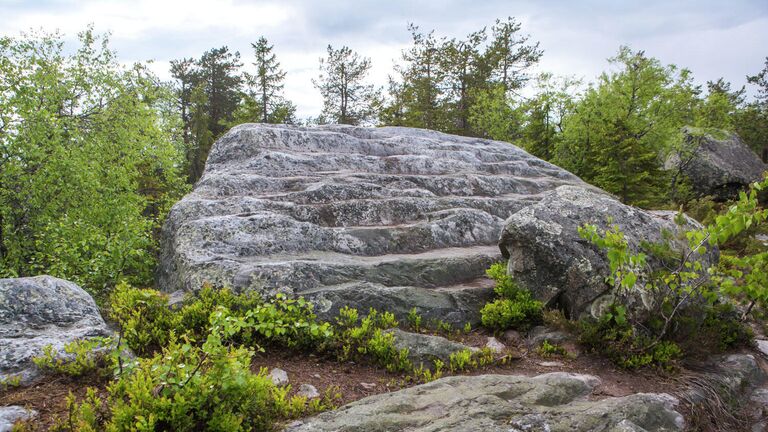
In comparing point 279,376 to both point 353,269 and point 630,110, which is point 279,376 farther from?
point 630,110

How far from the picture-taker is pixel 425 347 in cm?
639

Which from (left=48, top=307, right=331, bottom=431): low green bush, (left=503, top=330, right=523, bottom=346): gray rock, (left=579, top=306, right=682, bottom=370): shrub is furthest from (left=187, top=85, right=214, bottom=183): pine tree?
(left=579, top=306, right=682, bottom=370): shrub

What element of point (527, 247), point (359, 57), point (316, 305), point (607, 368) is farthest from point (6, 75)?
point (359, 57)

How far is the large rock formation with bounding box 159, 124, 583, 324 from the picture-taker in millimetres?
7707

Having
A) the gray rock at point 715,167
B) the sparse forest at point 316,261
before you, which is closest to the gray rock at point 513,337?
the sparse forest at point 316,261

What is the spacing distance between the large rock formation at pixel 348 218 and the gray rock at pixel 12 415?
3314mm

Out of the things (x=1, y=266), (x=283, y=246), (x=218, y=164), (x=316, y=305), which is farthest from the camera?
(x=218, y=164)

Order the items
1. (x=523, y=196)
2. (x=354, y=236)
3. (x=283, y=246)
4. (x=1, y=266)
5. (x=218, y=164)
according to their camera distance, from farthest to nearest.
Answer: (x=523, y=196), (x=218, y=164), (x=1, y=266), (x=354, y=236), (x=283, y=246)

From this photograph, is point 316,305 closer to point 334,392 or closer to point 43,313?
point 334,392

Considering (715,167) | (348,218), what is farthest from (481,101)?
(348,218)

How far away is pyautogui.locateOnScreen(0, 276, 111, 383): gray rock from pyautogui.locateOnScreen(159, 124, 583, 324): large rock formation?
172 cm

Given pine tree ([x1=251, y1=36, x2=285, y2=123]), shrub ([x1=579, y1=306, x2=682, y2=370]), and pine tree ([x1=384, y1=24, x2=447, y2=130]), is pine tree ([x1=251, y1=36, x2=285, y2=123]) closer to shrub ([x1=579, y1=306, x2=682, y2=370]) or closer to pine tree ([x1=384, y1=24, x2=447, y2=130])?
pine tree ([x1=384, y1=24, x2=447, y2=130])

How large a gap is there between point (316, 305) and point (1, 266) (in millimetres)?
10160

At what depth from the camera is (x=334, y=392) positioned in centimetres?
512
